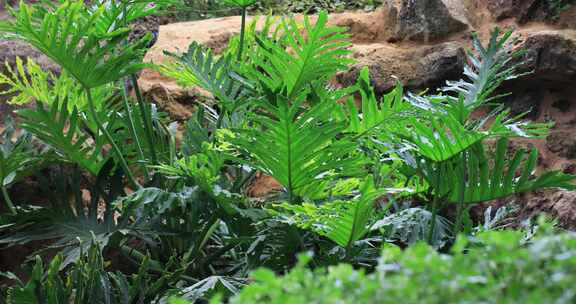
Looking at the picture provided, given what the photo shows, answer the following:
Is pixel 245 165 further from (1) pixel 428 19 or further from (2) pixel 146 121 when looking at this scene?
(1) pixel 428 19

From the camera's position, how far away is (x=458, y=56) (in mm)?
3195

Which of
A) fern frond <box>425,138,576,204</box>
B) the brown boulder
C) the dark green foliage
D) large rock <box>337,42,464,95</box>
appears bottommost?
the dark green foliage

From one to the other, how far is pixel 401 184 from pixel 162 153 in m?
0.91

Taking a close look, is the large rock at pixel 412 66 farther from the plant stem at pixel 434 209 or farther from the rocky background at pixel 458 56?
the plant stem at pixel 434 209

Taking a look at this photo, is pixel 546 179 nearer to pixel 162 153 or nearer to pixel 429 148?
pixel 429 148

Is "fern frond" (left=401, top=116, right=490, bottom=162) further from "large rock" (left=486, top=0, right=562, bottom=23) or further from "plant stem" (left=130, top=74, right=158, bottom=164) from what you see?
"large rock" (left=486, top=0, right=562, bottom=23)

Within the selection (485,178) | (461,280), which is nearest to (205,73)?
(485,178)

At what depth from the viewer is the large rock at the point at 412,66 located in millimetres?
3207

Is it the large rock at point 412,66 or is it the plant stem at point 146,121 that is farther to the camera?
the large rock at point 412,66

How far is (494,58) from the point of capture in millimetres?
2465

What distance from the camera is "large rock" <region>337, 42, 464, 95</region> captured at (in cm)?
321

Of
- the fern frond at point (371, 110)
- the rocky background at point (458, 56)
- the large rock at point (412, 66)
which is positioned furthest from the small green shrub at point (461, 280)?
the large rock at point (412, 66)

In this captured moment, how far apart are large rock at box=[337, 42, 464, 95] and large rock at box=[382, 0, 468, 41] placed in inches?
3.7

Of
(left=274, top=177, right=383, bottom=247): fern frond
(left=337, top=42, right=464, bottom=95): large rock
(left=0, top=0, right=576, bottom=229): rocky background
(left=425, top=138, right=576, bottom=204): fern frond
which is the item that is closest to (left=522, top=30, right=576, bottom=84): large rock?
(left=0, top=0, right=576, bottom=229): rocky background
